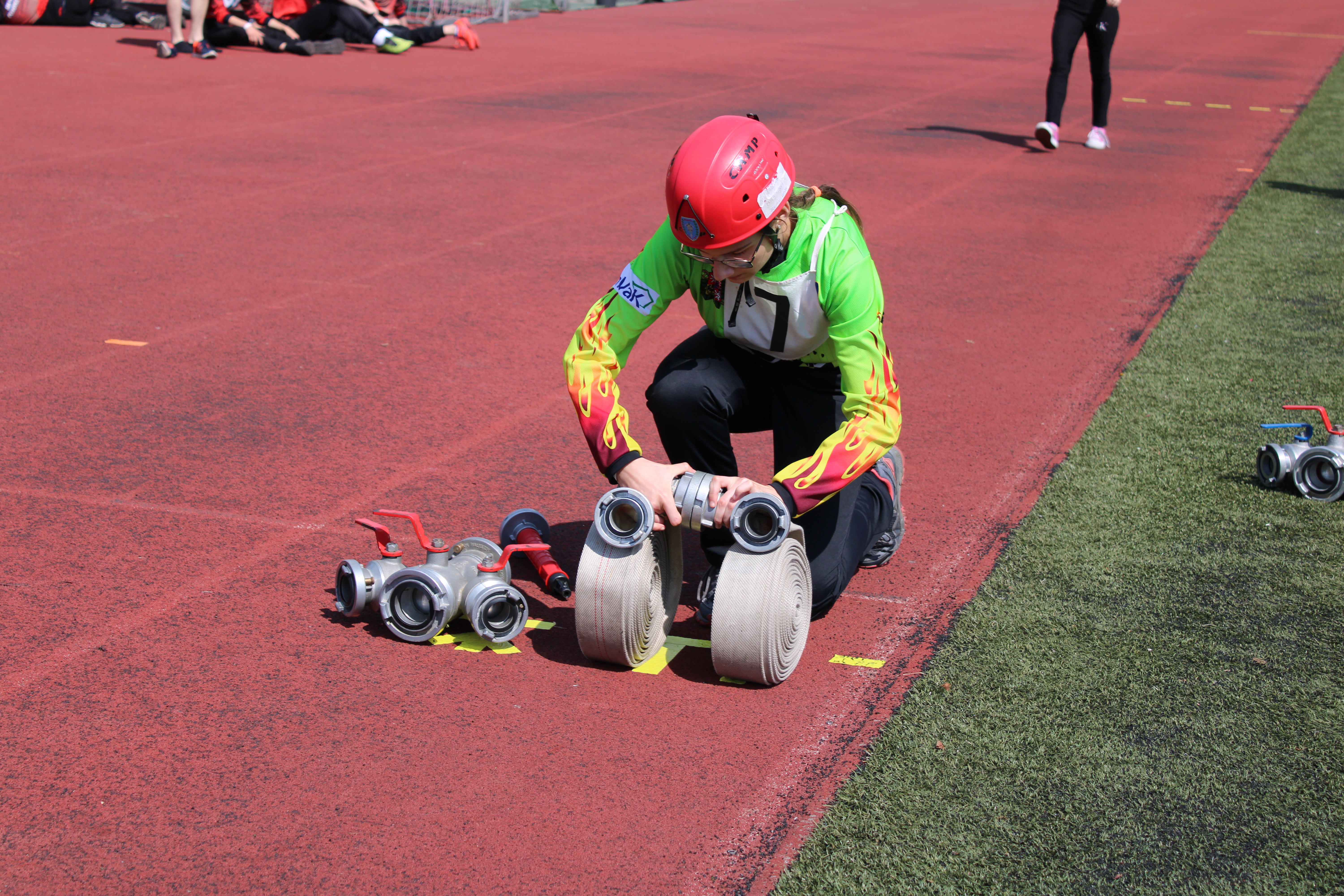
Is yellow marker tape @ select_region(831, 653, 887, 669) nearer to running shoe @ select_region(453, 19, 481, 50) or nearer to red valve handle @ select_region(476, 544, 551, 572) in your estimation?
red valve handle @ select_region(476, 544, 551, 572)

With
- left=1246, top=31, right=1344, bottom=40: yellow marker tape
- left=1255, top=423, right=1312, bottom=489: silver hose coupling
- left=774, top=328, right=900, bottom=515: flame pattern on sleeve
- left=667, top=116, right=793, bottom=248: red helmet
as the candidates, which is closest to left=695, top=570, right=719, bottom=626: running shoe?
left=774, top=328, right=900, bottom=515: flame pattern on sleeve

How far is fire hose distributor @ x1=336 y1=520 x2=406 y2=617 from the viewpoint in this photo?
390cm

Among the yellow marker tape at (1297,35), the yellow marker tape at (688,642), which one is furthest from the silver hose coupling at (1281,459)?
the yellow marker tape at (1297,35)

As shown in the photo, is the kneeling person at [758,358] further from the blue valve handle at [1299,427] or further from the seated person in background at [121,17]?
the seated person in background at [121,17]

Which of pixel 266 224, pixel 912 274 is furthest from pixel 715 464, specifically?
pixel 266 224

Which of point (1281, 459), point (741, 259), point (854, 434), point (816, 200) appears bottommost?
point (1281, 459)

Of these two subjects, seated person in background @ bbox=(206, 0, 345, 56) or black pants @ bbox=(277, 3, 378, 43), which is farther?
black pants @ bbox=(277, 3, 378, 43)

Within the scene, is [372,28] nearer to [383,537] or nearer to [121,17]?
[121,17]

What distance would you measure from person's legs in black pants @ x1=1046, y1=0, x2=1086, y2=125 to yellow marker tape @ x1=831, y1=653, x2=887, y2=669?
998 centimetres

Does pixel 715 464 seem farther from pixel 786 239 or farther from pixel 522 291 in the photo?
pixel 522 291

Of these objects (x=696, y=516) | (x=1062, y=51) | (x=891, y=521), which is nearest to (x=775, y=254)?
(x=696, y=516)

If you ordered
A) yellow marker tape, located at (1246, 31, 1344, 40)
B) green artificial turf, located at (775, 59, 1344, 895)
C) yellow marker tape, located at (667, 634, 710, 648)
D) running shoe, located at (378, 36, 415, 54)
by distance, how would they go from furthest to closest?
yellow marker tape, located at (1246, 31, 1344, 40) < running shoe, located at (378, 36, 415, 54) < yellow marker tape, located at (667, 634, 710, 648) < green artificial turf, located at (775, 59, 1344, 895)

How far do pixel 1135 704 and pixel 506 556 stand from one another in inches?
74.1

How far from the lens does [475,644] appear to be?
397cm
